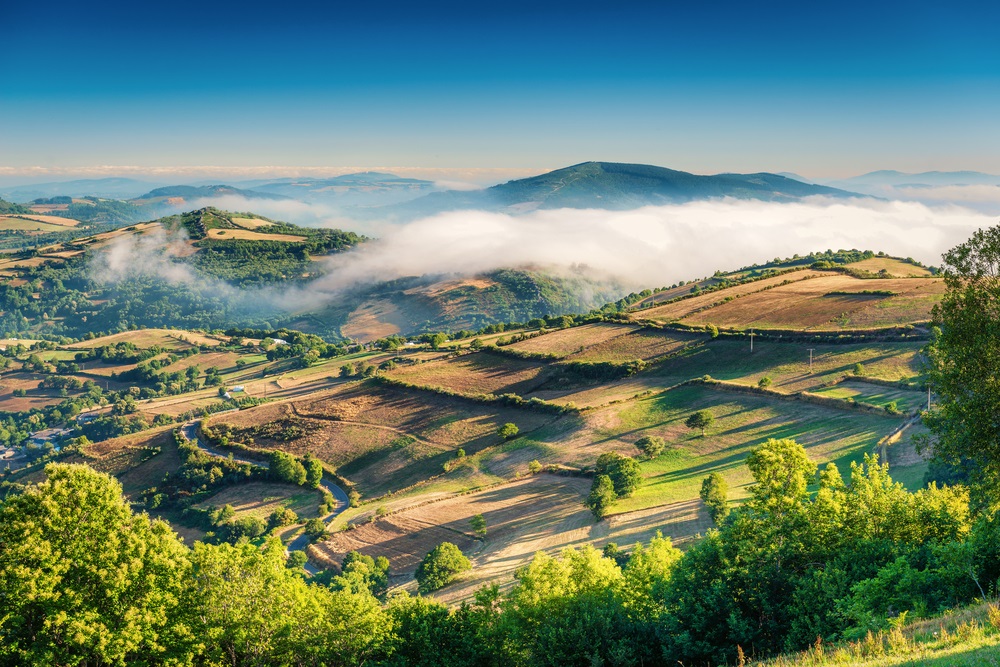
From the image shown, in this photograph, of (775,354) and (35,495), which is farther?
(775,354)

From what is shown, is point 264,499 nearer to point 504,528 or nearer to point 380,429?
point 380,429

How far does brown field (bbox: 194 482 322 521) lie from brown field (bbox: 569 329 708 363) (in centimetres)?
4848

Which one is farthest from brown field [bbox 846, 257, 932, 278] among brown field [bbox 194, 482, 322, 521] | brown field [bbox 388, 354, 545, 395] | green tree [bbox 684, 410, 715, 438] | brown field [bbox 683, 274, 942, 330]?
brown field [bbox 194, 482, 322, 521]

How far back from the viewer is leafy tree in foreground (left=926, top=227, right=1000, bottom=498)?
25.3 meters

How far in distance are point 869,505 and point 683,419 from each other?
56.6 metres

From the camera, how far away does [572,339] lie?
128750 mm

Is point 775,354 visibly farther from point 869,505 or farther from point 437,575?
point 869,505

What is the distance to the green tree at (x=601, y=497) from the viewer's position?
64500 mm

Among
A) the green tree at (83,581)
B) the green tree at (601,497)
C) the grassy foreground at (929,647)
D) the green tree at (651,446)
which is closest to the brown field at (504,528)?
the green tree at (601,497)

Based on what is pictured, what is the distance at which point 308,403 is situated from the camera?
388ft

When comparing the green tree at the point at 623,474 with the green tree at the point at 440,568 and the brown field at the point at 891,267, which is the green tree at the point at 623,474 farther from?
the brown field at the point at 891,267

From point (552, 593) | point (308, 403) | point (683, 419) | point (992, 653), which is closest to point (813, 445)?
point (683, 419)

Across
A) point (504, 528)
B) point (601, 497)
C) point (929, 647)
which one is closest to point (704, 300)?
point (601, 497)

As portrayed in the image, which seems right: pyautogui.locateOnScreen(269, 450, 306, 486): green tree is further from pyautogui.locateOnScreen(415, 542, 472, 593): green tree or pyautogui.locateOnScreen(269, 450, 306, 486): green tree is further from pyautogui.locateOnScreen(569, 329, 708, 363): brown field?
pyautogui.locateOnScreen(569, 329, 708, 363): brown field
